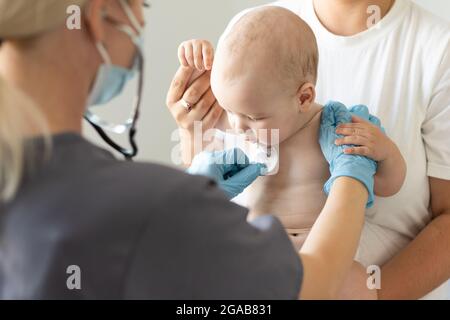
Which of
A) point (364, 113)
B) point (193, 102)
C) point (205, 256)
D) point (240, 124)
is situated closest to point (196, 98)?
point (193, 102)

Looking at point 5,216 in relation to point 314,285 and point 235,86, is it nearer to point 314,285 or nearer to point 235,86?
point 314,285

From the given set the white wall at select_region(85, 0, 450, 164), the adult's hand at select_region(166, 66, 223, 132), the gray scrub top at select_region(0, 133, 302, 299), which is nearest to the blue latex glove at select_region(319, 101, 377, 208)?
the adult's hand at select_region(166, 66, 223, 132)

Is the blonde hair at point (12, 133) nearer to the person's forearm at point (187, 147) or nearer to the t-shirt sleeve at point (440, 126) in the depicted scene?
the person's forearm at point (187, 147)

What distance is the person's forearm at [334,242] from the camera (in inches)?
35.5

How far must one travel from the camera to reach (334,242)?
96cm

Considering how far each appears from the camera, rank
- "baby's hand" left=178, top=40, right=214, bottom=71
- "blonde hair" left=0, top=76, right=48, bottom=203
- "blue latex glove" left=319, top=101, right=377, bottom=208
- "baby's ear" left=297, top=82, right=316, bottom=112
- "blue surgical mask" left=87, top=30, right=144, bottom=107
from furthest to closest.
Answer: "baby's hand" left=178, top=40, right=214, bottom=71
"baby's ear" left=297, top=82, right=316, bottom=112
"blue latex glove" left=319, top=101, right=377, bottom=208
"blue surgical mask" left=87, top=30, right=144, bottom=107
"blonde hair" left=0, top=76, right=48, bottom=203

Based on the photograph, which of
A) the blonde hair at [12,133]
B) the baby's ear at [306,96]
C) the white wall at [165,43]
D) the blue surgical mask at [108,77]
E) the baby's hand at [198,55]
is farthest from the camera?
the white wall at [165,43]

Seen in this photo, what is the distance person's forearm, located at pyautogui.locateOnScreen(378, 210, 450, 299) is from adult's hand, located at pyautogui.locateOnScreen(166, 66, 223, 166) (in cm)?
53

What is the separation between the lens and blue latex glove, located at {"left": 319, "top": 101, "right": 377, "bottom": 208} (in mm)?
1155

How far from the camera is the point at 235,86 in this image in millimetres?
1224

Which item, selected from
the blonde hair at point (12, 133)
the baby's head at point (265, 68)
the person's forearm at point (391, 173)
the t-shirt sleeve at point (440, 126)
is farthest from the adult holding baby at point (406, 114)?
the blonde hair at point (12, 133)

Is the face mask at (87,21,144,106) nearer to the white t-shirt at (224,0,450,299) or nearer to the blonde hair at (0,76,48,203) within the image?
the blonde hair at (0,76,48,203)

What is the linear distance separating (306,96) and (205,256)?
2.00 ft

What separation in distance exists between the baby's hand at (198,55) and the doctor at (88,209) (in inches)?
22.2
